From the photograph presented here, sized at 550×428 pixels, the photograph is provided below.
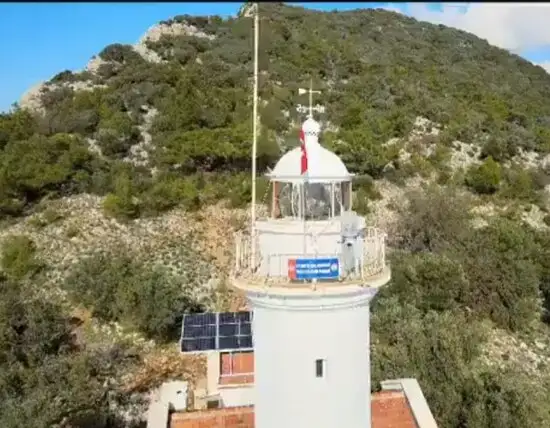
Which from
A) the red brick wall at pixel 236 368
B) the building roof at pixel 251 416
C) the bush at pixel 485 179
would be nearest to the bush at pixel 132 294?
the red brick wall at pixel 236 368

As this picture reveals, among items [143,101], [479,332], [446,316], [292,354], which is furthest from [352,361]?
[143,101]

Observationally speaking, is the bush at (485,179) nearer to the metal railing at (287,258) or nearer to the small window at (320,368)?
the metal railing at (287,258)

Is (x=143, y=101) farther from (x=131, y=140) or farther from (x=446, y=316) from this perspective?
(x=446, y=316)

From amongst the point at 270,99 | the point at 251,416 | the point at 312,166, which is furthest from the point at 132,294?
the point at 270,99

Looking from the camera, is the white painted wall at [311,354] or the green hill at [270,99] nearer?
the white painted wall at [311,354]

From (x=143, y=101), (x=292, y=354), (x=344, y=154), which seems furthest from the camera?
(x=143, y=101)

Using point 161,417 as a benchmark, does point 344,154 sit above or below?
above

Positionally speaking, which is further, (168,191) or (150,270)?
(168,191)
